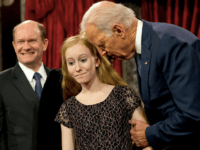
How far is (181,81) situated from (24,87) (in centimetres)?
113

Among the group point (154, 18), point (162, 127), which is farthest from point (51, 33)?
point (162, 127)

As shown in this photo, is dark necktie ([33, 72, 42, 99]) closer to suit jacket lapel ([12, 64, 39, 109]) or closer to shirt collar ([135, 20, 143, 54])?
suit jacket lapel ([12, 64, 39, 109])

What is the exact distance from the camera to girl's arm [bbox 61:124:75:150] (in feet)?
4.56

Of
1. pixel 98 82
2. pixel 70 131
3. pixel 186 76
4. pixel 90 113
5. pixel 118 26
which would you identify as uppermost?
pixel 118 26

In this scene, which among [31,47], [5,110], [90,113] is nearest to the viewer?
[90,113]

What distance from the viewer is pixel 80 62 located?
136 cm

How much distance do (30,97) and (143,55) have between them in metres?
0.90

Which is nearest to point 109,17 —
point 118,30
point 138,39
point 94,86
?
point 118,30

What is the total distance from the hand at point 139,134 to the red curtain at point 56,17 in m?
1.56

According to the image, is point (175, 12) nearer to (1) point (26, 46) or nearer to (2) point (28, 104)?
(1) point (26, 46)

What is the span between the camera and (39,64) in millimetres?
1776

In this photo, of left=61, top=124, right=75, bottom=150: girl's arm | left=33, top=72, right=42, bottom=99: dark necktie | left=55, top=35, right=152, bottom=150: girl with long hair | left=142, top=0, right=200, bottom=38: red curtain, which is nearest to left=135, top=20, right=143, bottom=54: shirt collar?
left=55, top=35, right=152, bottom=150: girl with long hair

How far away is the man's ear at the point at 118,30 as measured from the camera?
117 cm

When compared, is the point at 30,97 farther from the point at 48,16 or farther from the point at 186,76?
the point at 48,16
